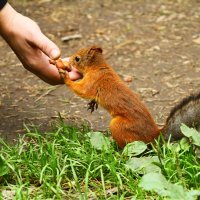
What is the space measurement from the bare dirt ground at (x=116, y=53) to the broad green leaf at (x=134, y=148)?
78cm

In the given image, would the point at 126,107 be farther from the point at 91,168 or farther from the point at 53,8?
the point at 53,8

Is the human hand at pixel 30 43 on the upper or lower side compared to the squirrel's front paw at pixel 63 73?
upper

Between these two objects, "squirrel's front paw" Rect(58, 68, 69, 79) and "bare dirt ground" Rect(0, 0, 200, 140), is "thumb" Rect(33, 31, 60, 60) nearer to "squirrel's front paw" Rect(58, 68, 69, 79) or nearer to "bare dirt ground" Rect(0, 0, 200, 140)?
"squirrel's front paw" Rect(58, 68, 69, 79)

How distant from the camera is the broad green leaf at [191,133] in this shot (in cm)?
323

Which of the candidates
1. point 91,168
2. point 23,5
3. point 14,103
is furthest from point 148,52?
point 91,168

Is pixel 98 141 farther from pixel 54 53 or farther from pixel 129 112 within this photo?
pixel 54 53

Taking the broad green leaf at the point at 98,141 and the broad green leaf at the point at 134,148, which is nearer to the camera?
the broad green leaf at the point at 134,148

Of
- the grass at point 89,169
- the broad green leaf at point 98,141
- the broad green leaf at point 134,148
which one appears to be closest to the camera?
the grass at point 89,169

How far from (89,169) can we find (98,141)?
309mm

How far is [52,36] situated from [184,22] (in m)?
1.47

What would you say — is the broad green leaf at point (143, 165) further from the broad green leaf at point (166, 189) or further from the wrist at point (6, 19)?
the wrist at point (6, 19)

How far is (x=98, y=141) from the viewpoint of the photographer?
350 cm

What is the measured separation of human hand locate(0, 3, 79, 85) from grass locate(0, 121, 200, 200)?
53cm

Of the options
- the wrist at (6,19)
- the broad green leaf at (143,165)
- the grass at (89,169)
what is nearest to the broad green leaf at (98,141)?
the grass at (89,169)
